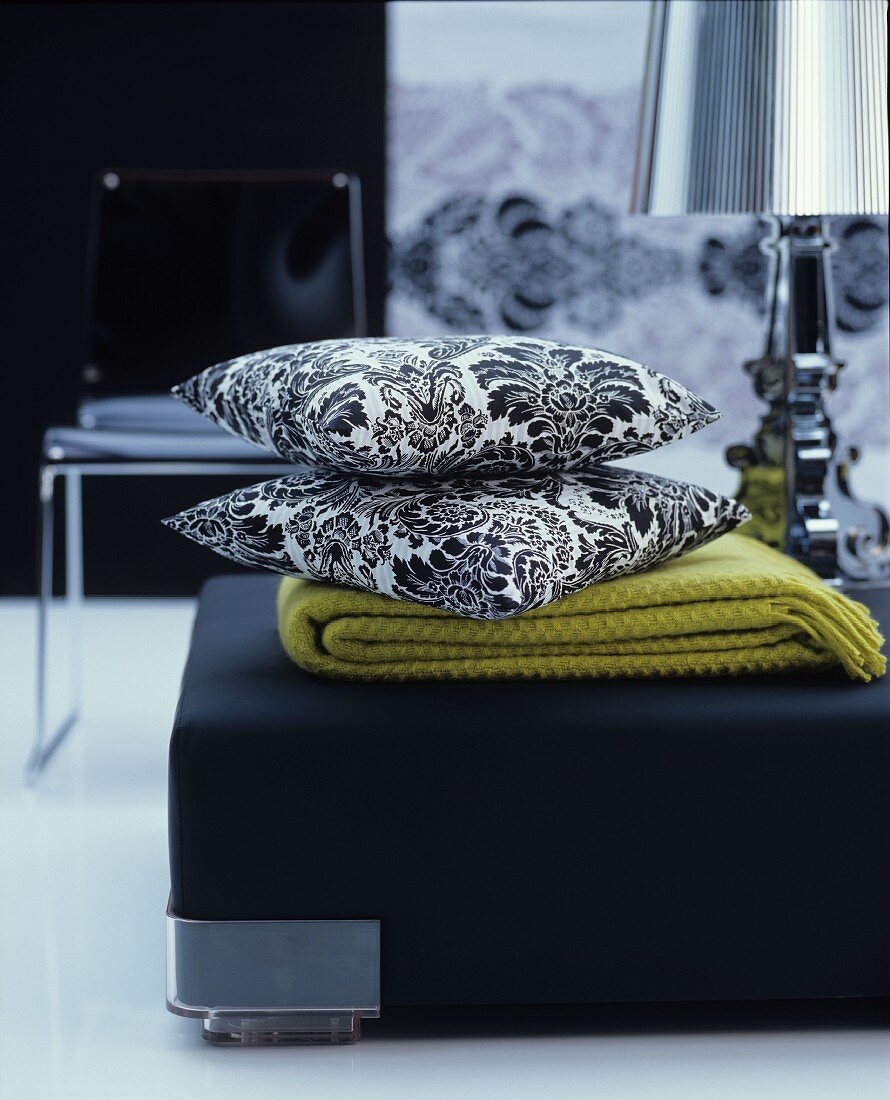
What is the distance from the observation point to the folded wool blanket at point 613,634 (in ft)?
4.08

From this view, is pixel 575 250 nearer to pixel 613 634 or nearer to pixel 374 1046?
pixel 613 634

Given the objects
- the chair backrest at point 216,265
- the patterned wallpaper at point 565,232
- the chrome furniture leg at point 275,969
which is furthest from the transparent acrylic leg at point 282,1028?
the patterned wallpaper at point 565,232

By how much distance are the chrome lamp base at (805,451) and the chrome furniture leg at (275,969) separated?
0.86 metres

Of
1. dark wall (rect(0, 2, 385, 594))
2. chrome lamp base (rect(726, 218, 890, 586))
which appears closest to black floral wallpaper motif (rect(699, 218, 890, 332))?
dark wall (rect(0, 2, 385, 594))

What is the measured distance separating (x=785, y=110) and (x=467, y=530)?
0.86 meters

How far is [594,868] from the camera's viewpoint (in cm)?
121

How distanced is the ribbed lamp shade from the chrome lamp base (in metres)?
0.16

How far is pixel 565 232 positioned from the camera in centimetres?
362

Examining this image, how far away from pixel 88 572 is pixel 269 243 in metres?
1.05

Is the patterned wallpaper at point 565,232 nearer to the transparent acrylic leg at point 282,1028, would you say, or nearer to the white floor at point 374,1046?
the white floor at point 374,1046

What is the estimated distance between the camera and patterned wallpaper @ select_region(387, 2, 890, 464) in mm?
3533

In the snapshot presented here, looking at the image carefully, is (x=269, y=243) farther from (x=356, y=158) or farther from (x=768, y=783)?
(x=768, y=783)

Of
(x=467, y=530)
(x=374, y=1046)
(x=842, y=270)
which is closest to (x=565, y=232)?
(x=842, y=270)

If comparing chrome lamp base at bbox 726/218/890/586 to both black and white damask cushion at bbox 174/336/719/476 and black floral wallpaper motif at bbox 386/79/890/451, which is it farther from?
black floral wallpaper motif at bbox 386/79/890/451
